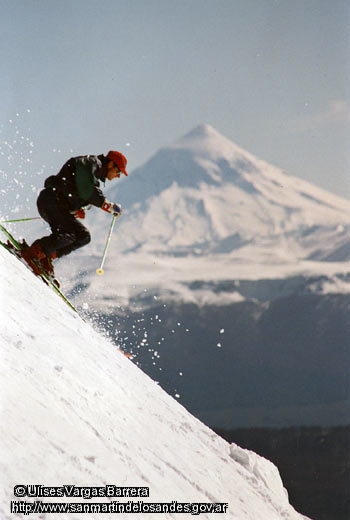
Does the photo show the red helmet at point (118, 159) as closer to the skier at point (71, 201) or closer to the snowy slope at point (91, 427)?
the skier at point (71, 201)

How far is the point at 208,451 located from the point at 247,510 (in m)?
0.92

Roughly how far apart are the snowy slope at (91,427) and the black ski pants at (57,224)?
0.77 m

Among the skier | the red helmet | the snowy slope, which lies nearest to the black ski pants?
the skier

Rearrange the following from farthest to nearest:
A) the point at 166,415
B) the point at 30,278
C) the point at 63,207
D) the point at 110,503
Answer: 1. the point at 63,207
2. the point at 30,278
3. the point at 166,415
4. the point at 110,503

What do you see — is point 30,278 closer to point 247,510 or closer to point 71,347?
point 71,347

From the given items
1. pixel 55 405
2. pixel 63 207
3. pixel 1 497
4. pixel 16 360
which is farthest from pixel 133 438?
pixel 63 207

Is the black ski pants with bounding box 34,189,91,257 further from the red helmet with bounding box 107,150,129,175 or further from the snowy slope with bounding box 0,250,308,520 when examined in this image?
the red helmet with bounding box 107,150,129,175

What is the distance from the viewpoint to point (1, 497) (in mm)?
3547

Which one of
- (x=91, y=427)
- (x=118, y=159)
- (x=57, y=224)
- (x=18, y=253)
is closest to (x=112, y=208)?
(x=118, y=159)

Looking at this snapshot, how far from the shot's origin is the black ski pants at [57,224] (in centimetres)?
847

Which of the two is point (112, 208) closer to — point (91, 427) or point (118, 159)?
point (118, 159)

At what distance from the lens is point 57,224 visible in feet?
27.9

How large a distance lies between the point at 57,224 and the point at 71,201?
374 mm

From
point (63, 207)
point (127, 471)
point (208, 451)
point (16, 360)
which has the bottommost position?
point (208, 451)
